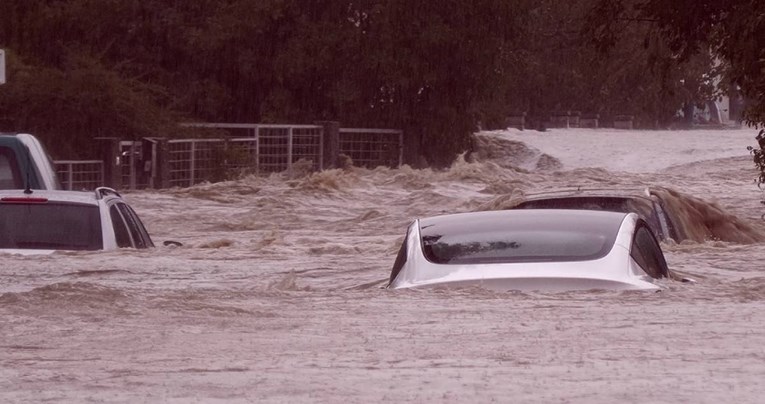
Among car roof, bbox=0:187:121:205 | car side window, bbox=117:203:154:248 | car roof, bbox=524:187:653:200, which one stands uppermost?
car roof, bbox=0:187:121:205

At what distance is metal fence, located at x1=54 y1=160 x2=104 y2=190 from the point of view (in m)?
30.0

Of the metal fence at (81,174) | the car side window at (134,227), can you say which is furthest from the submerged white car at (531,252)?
the metal fence at (81,174)

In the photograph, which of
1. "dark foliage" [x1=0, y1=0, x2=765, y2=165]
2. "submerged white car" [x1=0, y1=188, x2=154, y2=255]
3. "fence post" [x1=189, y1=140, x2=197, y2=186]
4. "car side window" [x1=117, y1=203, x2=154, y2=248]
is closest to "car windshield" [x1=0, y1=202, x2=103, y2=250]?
"submerged white car" [x1=0, y1=188, x2=154, y2=255]

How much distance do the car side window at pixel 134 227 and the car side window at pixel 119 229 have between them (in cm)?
17

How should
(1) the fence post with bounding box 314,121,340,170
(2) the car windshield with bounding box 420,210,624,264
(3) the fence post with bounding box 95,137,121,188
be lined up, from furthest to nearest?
1. (1) the fence post with bounding box 314,121,340,170
2. (3) the fence post with bounding box 95,137,121,188
3. (2) the car windshield with bounding box 420,210,624,264

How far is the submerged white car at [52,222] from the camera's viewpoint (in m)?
13.7

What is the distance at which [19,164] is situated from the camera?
15.0 meters

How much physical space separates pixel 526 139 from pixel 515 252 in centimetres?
4580

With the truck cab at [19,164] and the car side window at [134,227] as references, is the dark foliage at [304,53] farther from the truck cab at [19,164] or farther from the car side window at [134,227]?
the truck cab at [19,164]

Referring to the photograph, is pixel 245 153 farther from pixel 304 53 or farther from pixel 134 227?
pixel 134 227

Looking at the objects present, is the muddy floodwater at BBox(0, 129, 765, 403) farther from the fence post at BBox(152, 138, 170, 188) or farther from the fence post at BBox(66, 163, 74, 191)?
the fence post at BBox(152, 138, 170, 188)

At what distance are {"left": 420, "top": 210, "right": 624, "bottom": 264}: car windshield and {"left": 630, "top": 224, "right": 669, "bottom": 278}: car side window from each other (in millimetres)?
167

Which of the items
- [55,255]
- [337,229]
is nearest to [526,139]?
[337,229]

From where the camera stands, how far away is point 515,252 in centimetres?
1063
